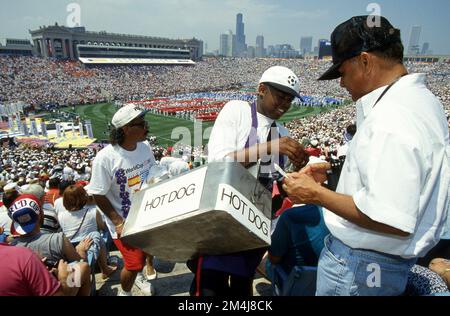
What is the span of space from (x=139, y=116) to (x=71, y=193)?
63.5 inches

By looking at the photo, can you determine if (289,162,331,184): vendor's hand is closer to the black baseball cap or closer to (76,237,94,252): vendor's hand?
the black baseball cap

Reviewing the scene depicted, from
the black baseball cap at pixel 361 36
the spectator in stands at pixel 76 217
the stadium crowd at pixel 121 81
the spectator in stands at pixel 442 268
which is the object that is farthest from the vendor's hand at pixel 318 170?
the stadium crowd at pixel 121 81

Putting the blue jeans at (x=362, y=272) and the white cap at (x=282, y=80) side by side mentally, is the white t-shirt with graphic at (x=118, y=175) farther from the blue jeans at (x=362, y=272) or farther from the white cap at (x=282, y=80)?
the blue jeans at (x=362, y=272)

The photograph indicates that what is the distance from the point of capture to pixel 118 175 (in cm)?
340

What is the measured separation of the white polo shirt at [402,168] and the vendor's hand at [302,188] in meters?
0.19

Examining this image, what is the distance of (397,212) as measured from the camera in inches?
53.3

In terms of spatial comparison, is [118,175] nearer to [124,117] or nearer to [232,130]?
[124,117]

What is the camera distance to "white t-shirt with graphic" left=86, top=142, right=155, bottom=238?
3.27 meters

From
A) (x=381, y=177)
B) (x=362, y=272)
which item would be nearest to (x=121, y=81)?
(x=362, y=272)

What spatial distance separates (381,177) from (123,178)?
285 centimetres

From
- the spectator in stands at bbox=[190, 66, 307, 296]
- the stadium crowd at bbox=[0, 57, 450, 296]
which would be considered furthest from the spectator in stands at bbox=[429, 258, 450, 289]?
the stadium crowd at bbox=[0, 57, 450, 296]

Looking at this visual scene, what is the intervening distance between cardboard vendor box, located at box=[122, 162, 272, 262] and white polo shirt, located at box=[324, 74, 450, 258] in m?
0.56
